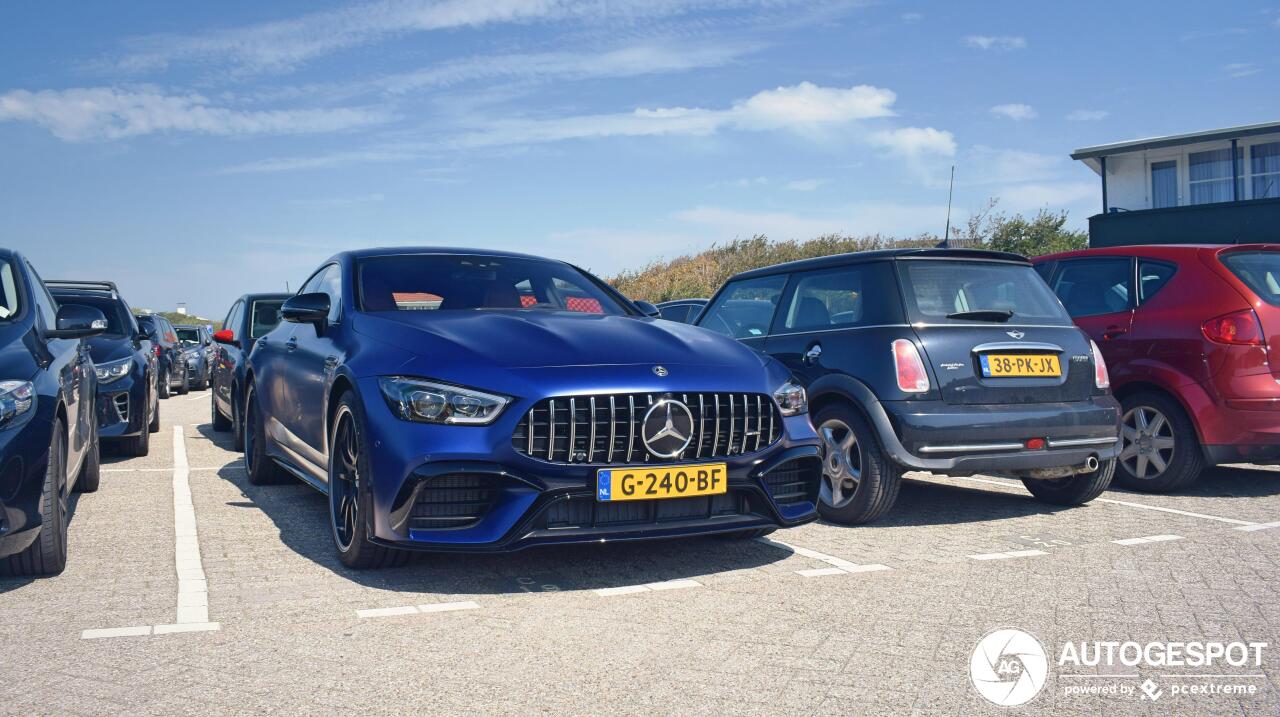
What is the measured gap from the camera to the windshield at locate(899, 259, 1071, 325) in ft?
20.3

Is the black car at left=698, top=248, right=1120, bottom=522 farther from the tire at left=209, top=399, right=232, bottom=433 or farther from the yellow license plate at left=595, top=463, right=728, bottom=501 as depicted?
the tire at left=209, top=399, right=232, bottom=433

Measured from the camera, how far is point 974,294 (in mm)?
6332

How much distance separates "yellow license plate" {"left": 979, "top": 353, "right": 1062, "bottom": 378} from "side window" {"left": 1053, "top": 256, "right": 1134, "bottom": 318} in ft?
5.92

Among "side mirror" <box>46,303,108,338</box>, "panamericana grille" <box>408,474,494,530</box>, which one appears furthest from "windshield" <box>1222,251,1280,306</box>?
"side mirror" <box>46,303,108,338</box>

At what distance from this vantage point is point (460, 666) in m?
3.57

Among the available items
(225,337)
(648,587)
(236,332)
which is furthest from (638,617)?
(236,332)

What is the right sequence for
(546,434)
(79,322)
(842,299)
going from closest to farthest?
(546,434), (79,322), (842,299)

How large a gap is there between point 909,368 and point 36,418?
426 centimetres

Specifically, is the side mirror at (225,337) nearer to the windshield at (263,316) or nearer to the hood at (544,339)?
the windshield at (263,316)

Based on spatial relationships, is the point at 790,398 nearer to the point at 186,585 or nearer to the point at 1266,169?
the point at 186,585

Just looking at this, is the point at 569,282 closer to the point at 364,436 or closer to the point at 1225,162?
the point at 364,436

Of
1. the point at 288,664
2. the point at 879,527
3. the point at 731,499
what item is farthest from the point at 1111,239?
the point at 288,664

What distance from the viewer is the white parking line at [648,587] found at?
459cm

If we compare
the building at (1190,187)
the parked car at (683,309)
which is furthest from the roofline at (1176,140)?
the parked car at (683,309)
